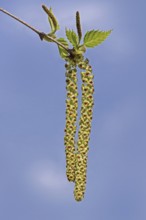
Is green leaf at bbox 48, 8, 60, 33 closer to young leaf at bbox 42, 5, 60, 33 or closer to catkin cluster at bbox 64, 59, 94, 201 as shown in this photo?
young leaf at bbox 42, 5, 60, 33

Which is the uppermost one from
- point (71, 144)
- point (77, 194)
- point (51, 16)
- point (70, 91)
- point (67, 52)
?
point (51, 16)

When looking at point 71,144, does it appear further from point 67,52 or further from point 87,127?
point 67,52

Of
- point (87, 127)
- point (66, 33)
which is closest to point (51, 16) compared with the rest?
point (66, 33)

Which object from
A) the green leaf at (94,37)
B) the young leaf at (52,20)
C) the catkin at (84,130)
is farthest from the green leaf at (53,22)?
the catkin at (84,130)

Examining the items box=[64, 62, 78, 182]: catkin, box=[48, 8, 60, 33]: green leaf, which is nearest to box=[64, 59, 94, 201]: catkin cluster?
box=[64, 62, 78, 182]: catkin

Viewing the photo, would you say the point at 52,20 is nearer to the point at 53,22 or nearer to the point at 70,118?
the point at 53,22

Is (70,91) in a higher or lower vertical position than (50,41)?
lower
